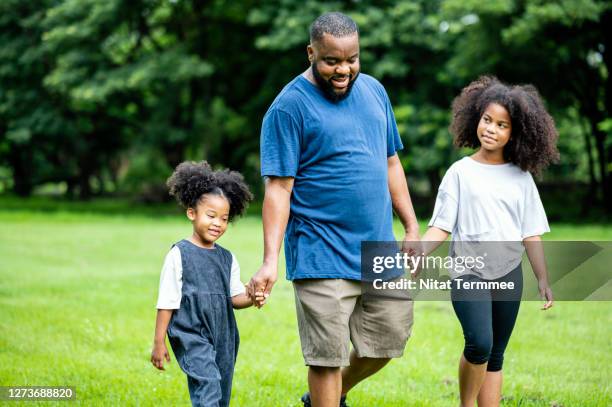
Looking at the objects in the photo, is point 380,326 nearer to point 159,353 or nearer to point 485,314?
point 485,314

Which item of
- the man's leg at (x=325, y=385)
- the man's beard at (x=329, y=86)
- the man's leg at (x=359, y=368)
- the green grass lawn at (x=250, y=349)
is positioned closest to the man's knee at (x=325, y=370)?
the man's leg at (x=325, y=385)

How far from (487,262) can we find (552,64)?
1855 cm

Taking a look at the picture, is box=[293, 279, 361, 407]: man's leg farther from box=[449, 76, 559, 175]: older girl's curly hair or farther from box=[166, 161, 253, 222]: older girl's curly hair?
box=[449, 76, 559, 175]: older girl's curly hair

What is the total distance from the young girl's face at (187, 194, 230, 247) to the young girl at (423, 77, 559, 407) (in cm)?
113

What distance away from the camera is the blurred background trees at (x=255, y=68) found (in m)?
21.2

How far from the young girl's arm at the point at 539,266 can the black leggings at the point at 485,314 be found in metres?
0.14

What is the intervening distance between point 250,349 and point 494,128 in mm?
3384

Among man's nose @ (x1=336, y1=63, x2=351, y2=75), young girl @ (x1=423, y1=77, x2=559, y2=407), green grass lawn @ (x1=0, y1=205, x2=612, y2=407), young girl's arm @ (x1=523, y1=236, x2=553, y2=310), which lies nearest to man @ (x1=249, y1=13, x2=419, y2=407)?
man's nose @ (x1=336, y1=63, x2=351, y2=75)

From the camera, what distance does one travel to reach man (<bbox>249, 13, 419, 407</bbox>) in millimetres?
4137

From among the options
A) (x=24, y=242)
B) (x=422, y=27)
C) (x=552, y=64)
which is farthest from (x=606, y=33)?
(x=24, y=242)

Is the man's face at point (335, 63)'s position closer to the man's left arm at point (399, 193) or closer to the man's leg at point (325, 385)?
the man's left arm at point (399, 193)

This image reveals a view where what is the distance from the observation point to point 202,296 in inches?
169

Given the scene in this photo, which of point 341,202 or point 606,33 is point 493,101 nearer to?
point 341,202

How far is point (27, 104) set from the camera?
1080 inches
